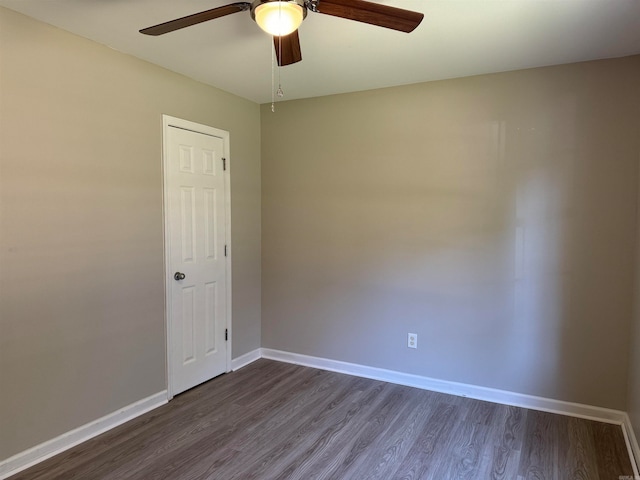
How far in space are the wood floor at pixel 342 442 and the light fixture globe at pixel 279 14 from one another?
2231 mm

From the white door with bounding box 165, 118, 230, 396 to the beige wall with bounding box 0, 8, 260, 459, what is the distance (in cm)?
12

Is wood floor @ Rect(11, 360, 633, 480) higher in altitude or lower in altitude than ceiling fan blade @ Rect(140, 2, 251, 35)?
lower

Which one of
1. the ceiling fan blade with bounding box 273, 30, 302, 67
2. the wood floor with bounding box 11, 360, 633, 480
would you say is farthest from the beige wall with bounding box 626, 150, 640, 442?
the ceiling fan blade with bounding box 273, 30, 302, 67

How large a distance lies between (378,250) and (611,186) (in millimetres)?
1676

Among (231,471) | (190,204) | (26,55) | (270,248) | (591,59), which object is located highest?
(591,59)

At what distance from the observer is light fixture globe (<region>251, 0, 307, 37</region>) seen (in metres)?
1.61

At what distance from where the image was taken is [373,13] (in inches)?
63.1

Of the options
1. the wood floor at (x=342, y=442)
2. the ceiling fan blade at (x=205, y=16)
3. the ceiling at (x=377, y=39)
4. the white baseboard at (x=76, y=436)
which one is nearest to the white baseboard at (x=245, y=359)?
the wood floor at (x=342, y=442)

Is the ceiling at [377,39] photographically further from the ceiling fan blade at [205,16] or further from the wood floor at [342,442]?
the wood floor at [342,442]

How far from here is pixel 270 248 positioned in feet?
12.8

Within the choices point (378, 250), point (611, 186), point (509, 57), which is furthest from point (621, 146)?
point (378, 250)

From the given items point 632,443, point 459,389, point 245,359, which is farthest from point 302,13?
point 245,359

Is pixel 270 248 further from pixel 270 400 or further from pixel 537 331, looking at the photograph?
pixel 537 331

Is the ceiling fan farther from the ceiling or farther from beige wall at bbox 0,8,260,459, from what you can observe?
beige wall at bbox 0,8,260,459
